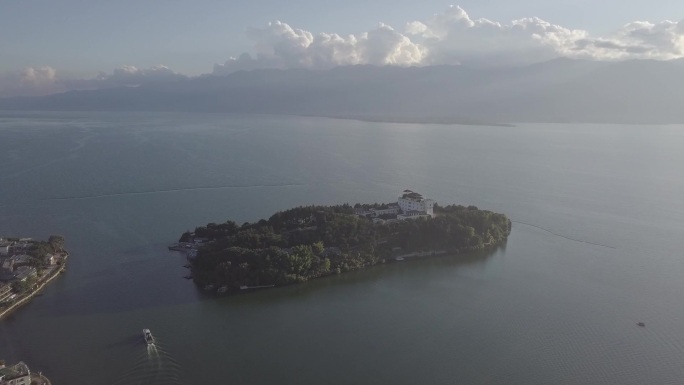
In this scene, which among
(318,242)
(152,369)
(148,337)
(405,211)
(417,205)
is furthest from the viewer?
(405,211)

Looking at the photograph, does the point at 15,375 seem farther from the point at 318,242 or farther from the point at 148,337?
the point at 318,242

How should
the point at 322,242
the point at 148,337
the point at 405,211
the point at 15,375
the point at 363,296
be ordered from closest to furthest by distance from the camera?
1. the point at 15,375
2. the point at 148,337
3. the point at 363,296
4. the point at 322,242
5. the point at 405,211

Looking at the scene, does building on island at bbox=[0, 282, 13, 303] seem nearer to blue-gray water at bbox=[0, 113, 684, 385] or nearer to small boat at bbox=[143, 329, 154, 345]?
blue-gray water at bbox=[0, 113, 684, 385]

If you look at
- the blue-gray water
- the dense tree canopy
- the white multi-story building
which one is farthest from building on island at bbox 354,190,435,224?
the blue-gray water

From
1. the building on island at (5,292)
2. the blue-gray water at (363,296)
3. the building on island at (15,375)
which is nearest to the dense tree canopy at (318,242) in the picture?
the blue-gray water at (363,296)

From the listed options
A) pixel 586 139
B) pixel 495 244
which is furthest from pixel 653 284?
pixel 586 139

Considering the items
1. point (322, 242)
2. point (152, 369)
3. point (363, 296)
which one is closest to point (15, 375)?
point (152, 369)

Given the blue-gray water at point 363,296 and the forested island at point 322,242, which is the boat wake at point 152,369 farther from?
the forested island at point 322,242
